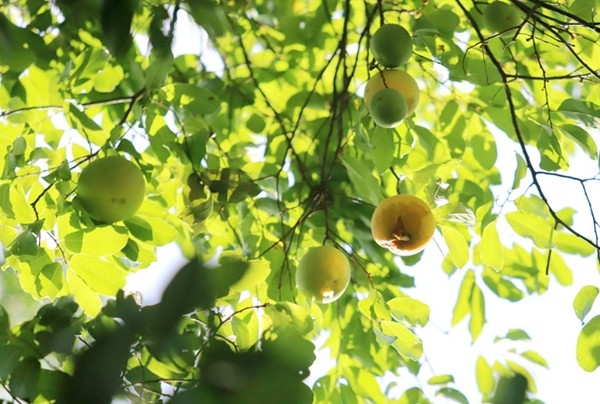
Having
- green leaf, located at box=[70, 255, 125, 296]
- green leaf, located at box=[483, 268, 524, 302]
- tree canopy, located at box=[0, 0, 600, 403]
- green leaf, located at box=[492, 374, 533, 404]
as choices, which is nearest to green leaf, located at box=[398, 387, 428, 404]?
tree canopy, located at box=[0, 0, 600, 403]

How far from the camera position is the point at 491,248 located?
2357 mm

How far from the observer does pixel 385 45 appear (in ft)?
6.89

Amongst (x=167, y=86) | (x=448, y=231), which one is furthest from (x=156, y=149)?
(x=448, y=231)

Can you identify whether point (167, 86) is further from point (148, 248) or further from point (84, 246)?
point (84, 246)

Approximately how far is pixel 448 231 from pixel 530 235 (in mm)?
272

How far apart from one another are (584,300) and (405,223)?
1.81ft

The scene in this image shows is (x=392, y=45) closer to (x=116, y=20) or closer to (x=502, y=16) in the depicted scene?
(x=502, y=16)

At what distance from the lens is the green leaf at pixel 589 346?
200 cm

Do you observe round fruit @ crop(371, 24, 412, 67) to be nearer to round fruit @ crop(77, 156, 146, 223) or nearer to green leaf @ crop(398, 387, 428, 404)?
round fruit @ crop(77, 156, 146, 223)

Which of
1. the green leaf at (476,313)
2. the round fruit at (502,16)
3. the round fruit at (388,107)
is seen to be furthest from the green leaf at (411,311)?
the round fruit at (502,16)

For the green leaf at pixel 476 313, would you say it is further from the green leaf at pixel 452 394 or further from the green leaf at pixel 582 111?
the green leaf at pixel 582 111

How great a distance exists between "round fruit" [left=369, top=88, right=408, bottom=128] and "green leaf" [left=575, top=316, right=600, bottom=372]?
0.81m

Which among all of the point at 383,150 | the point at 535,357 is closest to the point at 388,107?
the point at 383,150

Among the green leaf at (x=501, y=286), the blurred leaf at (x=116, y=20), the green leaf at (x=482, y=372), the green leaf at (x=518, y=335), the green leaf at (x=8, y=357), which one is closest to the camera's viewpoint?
the blurred leaf at (x=116, y=20)
